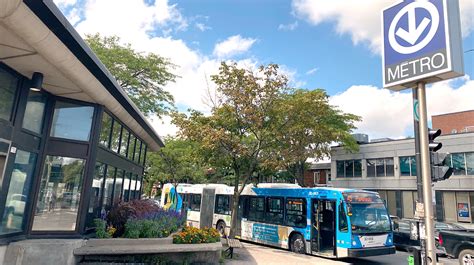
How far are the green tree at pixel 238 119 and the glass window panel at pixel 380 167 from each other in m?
23.1

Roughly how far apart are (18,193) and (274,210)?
10.6m

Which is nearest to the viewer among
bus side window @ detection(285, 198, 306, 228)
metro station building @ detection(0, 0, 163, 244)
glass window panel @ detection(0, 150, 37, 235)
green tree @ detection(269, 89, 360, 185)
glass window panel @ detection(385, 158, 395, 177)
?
metro station building @ detection(0, 0, 163, 244)

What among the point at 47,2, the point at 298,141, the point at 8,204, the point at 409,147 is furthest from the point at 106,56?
the point at 409,147

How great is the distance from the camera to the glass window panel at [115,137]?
1091 cm

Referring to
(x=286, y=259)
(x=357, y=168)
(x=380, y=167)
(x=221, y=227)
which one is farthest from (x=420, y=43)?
(x=357, y=168)

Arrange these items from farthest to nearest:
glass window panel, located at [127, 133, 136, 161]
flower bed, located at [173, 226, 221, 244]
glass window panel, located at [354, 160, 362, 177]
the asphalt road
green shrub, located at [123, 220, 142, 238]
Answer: glass window panel, located at [354, 160, 362, 177] → glass window panel, located at [127, 133, 136, 161] → the asphalt road → flower bed, located at [173, 226, 221, 244] → green shrub, located at [123, 220, 142, 238]

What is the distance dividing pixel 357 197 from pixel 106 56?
699 inches

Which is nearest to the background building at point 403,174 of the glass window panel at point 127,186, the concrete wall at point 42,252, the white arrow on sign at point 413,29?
the glass window panel at point 127,186

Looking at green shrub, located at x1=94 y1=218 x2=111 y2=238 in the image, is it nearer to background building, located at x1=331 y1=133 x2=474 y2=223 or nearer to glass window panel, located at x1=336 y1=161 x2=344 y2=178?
background building, located at x1=331 y1=133 x2=474 y2=223

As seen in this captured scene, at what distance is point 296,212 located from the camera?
1431 centimetres

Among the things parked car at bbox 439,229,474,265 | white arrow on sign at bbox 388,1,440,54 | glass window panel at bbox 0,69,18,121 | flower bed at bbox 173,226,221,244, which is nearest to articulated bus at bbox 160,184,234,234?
flower bed at bbox 173,226,221,244

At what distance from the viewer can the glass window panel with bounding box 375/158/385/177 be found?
3385 centimetres

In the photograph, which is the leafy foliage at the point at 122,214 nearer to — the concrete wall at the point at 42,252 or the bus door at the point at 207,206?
the concrete wall at the point at 42,252

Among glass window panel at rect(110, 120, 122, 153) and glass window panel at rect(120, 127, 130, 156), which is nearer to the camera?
glass window panel at rect(110, 120, 122, 153)
